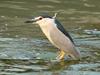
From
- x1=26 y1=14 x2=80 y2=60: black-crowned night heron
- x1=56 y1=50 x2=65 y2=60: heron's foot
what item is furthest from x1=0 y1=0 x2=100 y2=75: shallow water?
x1=26 y1=14 x2=80 y2=60: black-crowned night heron

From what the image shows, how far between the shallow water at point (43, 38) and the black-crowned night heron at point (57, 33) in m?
0.30

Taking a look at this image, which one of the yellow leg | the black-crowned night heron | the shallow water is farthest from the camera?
the yellow leg

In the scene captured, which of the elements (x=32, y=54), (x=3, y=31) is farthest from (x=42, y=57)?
(x=3, y=31)

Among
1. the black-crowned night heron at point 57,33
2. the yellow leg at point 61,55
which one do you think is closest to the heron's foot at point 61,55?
the yellow leg at point 61,55

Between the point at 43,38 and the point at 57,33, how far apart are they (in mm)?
2708

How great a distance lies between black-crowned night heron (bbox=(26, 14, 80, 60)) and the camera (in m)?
10.3

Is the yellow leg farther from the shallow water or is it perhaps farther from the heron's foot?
the shallow water

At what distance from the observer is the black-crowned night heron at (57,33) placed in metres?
10.3

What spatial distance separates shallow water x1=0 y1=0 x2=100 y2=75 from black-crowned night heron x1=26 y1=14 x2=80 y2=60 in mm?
303

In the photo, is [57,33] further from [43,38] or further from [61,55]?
[43,38]

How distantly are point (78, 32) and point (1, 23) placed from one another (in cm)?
237

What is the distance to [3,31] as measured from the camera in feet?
44.3

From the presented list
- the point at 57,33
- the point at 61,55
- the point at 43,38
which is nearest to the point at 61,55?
the point at 61,55

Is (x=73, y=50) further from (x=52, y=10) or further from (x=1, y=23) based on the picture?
(x=52, y=10)
